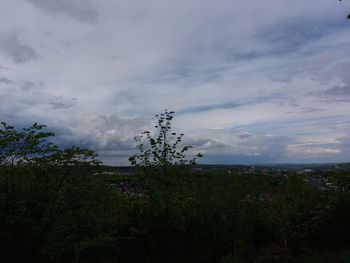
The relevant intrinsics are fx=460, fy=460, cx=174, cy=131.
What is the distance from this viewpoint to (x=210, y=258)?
51.6 ft

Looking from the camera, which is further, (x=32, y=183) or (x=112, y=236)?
(x=112, y=236)

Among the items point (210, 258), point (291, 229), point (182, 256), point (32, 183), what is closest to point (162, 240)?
point (182, 256)

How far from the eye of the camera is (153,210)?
14.8 m

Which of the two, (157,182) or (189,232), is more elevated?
(157,182)

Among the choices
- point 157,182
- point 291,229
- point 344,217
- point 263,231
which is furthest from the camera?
point 263,231

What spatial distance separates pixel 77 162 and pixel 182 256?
467 cm

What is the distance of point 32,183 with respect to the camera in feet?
43.9

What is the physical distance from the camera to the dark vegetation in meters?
13.2

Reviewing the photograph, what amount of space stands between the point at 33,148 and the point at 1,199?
172 cm

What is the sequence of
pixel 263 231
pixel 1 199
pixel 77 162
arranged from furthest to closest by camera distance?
pixel 263 231
pixel 77 162
pixel 1 199

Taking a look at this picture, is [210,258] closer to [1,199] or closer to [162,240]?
[162,240]

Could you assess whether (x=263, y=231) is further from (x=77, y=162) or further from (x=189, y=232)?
(x=77, y=162)

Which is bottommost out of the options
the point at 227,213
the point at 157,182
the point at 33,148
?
the point at 227,213

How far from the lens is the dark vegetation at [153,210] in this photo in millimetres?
13250
